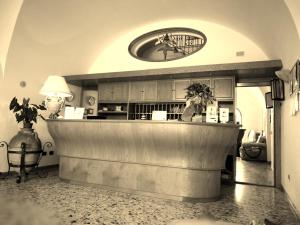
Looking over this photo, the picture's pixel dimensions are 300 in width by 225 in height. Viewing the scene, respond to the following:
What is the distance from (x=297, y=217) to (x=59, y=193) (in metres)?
3.28

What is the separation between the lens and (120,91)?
614 centimetres

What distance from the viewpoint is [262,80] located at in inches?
201

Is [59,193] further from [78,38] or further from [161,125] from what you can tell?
[78,38]

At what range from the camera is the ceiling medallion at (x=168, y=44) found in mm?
5737

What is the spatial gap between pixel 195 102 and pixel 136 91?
9.20 feet

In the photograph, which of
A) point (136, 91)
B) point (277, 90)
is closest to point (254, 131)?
point (277, 90)

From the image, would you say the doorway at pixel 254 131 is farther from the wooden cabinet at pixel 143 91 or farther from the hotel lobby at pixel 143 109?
the wooden cabinet at pixel 143 91

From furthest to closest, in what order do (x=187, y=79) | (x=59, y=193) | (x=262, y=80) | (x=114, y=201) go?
(x=187, y=79)
(x=262, y=80)
(x=59, y=193)
(x=114, y=201)

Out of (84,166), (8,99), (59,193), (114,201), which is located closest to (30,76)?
(8,99)

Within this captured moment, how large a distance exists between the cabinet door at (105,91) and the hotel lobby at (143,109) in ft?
0.13

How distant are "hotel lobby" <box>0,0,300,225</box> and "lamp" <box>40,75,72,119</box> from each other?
0.02 m

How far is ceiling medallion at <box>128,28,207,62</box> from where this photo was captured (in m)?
5.74

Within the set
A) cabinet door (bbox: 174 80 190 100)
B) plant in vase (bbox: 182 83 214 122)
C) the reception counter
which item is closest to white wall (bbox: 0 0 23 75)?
the reception counter

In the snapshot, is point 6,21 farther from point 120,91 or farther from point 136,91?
point 136,91
